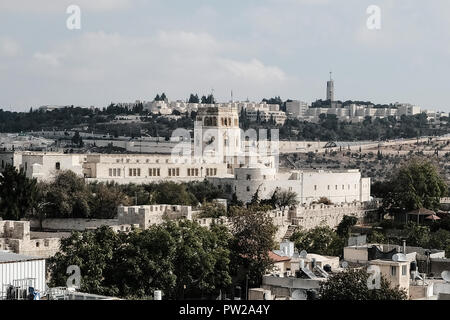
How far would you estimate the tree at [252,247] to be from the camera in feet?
82.2

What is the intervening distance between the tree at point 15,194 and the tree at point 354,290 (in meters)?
15.9

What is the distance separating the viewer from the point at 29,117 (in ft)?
435

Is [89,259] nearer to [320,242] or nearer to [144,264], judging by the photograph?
[144,264]

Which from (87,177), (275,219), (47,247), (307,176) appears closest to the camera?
(47,247)

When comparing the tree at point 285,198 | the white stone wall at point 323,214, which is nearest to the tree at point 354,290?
the white stone wall at point 323,214

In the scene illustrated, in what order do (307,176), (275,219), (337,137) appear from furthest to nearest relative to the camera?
(337,137) → (307,176) → (275,219)

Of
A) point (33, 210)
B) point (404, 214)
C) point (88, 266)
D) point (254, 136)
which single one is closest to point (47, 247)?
point (88, 266)

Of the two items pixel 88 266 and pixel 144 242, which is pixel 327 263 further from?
pixel 88 266

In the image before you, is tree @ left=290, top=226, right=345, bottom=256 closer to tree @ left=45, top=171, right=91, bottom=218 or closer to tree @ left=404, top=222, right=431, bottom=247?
tree @ left=404, top=222, right=431, bottom=247

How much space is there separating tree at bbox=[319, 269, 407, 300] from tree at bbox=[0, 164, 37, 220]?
1595 centimetres

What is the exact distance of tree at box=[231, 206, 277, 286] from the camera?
25.1m

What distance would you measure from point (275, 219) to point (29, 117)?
100442 mm

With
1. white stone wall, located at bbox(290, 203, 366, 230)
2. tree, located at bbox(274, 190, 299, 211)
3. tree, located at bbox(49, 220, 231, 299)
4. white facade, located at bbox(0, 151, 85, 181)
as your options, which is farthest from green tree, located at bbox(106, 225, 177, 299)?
tree, located at bbox(274, 190, 299, 211)
